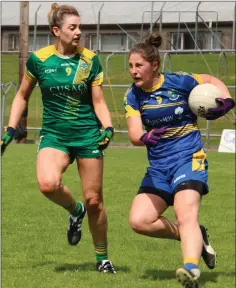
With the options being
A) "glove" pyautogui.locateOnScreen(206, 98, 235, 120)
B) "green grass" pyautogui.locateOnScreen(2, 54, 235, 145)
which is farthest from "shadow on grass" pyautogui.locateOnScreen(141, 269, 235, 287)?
"green grass" pyautogui.locateOnScreen(2, 54, 235, 145)

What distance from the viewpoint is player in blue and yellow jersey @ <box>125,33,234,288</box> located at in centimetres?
708

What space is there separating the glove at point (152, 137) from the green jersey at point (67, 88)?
41.7 inches

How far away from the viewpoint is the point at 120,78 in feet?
124

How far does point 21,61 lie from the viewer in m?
31.7

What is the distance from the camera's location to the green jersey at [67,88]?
7770 mm

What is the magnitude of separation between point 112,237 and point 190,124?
10.8 feet

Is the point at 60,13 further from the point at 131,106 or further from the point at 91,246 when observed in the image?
the point at 91,246

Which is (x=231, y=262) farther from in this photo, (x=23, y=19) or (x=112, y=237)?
(x=23, y=19)

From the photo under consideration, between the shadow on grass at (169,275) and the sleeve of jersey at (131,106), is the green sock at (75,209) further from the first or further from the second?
the sleeve of jersey at (131,106)

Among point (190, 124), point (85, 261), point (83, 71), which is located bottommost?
point (85, 261)

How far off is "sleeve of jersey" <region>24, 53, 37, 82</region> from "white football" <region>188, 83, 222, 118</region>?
159cm

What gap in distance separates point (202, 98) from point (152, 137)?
0.54m

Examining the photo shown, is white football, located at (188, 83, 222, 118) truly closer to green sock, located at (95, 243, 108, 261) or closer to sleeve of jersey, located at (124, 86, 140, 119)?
sleeve of jersey, located at (124, 86, 140, 119)

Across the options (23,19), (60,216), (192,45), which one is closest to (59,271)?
(60,216)
